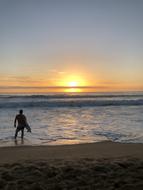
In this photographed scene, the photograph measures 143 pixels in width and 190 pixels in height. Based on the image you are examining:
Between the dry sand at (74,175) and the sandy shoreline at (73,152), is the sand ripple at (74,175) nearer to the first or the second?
the dry sand at (74,175)

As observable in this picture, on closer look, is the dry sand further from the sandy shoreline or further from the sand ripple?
the sandy shoreline

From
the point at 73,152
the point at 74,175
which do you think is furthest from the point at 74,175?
the point at 73,152

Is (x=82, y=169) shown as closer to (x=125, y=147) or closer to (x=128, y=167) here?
(x=128, y=167)

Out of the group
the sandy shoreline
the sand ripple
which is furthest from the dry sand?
the sandy shoreline

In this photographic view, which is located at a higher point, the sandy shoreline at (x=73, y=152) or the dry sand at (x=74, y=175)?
the dry sand at (x=74, y=175)

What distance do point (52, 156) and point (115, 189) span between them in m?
3.80

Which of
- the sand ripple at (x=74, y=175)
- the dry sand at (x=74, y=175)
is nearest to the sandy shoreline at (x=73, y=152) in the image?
the dry sand at (x=74, y=175)

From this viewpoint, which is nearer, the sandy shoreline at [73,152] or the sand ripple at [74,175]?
the sand ripple at [74,175]

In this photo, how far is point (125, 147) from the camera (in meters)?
11.0

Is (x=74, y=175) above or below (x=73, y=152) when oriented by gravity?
above

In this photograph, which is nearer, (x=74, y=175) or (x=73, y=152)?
(x=74, y=175)

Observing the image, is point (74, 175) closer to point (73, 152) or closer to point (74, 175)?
point (74, 175)

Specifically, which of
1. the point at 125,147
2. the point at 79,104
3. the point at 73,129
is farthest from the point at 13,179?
the point at 79,104

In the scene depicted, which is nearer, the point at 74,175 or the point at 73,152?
the point at 74,175
